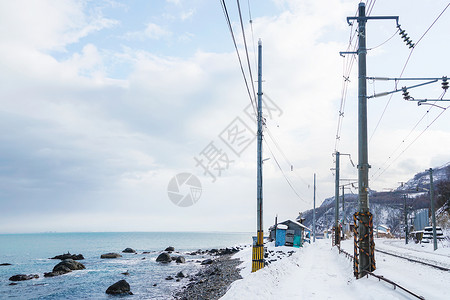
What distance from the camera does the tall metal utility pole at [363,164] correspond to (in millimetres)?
13438

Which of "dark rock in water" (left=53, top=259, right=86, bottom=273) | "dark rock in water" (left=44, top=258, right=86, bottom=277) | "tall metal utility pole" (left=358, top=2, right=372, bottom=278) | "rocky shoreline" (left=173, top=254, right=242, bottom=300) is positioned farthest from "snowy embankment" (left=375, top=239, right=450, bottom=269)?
"dark rock in water" (left=53, top=259, right=86, bottom=273)

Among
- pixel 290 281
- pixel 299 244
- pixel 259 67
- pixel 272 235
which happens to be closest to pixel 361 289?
pixel 290 281

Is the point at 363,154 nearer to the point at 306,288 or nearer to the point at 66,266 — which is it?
the point at 306,288

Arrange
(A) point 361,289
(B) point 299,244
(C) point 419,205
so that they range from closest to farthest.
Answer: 1. (A) point 361,289
2. (B) point 299,244
3. (C) point 419,205

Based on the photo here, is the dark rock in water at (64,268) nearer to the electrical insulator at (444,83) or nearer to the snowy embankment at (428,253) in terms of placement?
the snowy embankment at (428,253)

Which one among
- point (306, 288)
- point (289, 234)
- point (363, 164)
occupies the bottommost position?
point (289, 234)

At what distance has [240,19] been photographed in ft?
31.5

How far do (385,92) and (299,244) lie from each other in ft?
111

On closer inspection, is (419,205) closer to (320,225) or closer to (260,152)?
(320,225)

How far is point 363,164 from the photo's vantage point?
14.0m

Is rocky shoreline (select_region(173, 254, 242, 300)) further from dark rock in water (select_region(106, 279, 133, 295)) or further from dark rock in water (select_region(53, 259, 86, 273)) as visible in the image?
Answer: dark rock in water (select_region(53, 259, 86, 273))

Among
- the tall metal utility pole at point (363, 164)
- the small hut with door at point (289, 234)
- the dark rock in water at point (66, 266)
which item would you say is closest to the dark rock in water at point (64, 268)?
the dark rock in water at point (66, 266)

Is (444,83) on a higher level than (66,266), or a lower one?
higher

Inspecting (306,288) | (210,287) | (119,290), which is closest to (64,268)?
Answer: (119,290)
